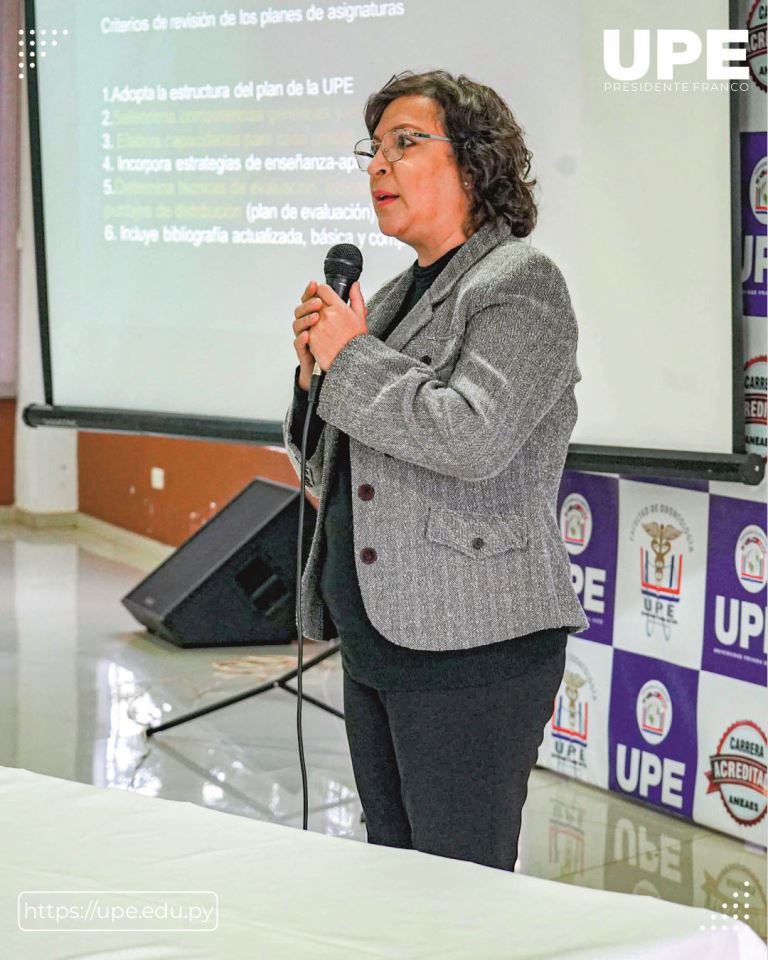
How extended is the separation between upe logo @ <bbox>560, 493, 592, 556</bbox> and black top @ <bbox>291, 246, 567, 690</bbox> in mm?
1624

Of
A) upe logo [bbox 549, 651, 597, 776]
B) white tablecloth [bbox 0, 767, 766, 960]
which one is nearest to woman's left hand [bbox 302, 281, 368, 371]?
white tablecloth [bbox 0, 767, 766, 960]

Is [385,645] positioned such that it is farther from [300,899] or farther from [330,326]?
[300,899]

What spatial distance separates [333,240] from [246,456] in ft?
9.37

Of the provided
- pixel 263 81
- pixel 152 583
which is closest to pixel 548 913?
pixel 263 81

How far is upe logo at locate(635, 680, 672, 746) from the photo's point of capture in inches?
121

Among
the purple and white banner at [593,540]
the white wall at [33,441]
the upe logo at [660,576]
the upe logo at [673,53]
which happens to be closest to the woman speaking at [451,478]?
the upe logo at [673,53]

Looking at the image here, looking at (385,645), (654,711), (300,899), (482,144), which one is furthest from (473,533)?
(654,711)

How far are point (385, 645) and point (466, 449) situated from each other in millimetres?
289

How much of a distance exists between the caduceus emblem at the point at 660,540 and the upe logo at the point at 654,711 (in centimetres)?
26

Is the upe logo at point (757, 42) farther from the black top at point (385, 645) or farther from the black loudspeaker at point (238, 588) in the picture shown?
the black loudspeaker at point (238, 588)

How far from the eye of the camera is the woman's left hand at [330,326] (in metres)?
1.58

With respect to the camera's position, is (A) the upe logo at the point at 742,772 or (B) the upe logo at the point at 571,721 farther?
(B) the upe logo at the point at 571,721

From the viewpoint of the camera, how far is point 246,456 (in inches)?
231

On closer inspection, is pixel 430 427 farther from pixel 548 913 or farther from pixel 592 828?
pixel 592 828
